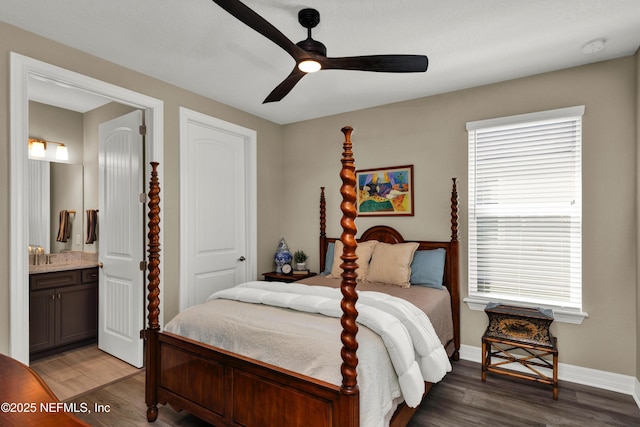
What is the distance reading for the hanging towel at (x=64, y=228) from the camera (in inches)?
155

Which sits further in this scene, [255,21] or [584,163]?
[584,163]

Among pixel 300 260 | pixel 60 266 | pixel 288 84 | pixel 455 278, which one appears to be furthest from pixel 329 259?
pixel 60 266

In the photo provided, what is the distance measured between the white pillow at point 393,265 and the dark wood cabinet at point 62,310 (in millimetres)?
3025

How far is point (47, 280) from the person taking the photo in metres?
3.40

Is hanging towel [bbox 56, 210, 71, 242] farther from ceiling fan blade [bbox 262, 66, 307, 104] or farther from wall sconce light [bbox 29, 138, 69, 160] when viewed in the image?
ceiling fan blade [bbox 262, 66, 307, 104]

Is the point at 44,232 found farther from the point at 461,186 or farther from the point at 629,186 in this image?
the point at 629,186

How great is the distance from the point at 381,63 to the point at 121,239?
9.49ft

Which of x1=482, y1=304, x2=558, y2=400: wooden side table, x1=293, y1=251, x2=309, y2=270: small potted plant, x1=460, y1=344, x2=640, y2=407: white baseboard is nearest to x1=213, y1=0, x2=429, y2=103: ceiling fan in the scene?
x1=482, y1=304, x2=558, y2=400: wooden side table

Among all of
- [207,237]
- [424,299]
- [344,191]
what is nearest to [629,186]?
[424,299]

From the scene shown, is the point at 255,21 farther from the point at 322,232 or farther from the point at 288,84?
the point at 322,232

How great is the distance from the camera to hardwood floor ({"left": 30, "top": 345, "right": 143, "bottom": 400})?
2822 mm

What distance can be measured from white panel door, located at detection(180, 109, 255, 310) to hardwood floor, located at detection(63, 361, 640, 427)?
0.99 meters

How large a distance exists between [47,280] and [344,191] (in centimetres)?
344

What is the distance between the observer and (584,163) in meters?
2.89
